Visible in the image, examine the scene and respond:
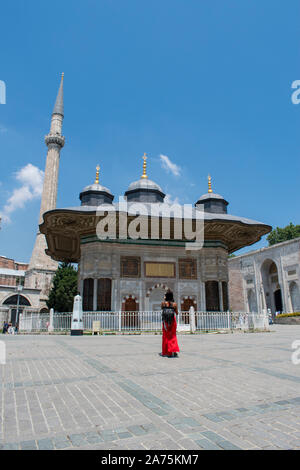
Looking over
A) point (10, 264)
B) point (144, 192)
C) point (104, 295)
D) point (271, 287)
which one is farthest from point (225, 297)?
point (10, 264)

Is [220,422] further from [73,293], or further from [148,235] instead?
[73,293]

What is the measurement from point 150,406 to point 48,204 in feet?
146

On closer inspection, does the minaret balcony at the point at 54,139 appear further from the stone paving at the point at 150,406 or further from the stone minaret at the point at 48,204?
the stone paving at the point at 150,406

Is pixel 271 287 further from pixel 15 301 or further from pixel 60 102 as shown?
pixel 60 102

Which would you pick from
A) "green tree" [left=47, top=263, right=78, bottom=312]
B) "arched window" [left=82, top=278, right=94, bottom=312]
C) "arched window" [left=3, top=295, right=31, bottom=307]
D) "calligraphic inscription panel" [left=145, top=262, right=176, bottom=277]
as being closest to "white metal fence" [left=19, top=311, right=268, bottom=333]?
"arched window" [left=82, top=278, right=94, bottom=312]

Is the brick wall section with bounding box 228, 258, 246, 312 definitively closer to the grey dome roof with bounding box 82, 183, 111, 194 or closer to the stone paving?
the grey dome roof with bounding box 82, 183, 111, 194

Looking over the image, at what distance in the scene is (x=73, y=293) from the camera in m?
34.0

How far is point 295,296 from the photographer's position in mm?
36875

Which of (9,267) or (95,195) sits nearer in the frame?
(95,195)
